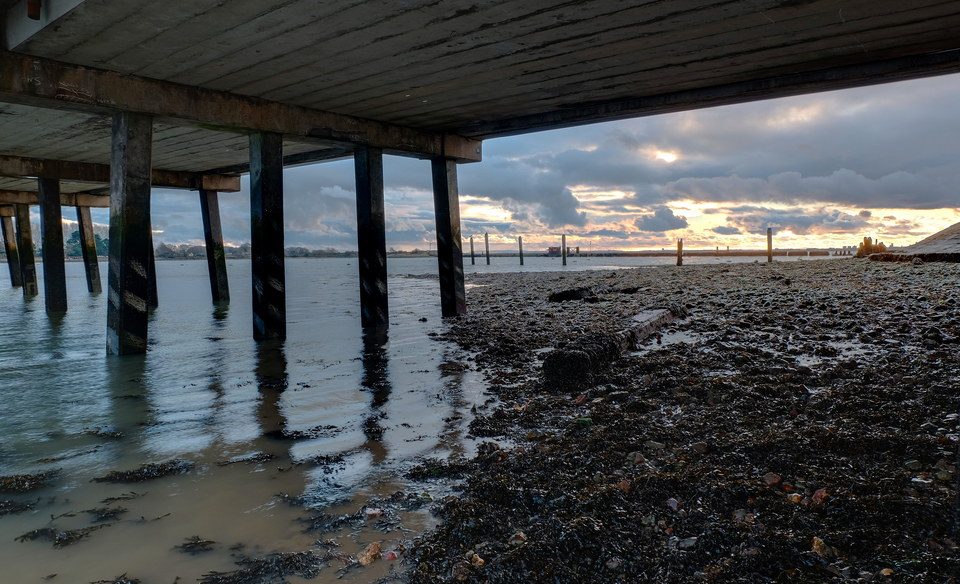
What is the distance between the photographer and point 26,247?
2050 cm

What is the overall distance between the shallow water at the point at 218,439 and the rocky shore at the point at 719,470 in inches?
17.4

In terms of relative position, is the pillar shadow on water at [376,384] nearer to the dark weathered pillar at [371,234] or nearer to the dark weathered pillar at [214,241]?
the dark weathered pillar at [371,234]

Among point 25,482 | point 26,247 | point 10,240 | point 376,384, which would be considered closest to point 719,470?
point 376,384

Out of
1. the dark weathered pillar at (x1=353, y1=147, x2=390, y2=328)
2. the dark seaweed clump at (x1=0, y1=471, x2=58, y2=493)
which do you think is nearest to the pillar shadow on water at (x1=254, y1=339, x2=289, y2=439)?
the dark seaweed clump at (x1=0, y1=471, x2=58, y2=493)

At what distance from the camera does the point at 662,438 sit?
388cm

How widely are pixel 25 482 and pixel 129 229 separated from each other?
5242mm

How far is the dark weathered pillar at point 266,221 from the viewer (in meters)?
9.28

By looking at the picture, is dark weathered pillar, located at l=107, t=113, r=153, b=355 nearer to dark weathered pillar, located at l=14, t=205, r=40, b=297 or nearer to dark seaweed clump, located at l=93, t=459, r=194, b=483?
dark seaweed clump, located at l=93, t=459, r=194, b=483

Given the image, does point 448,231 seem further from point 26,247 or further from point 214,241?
Result: point 26,247

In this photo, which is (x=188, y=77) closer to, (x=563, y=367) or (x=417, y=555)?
(x=563, y=367)

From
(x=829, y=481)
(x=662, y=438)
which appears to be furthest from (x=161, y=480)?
(x=829, y=481)

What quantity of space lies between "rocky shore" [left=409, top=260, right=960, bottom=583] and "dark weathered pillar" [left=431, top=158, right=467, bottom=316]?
18.4 feet

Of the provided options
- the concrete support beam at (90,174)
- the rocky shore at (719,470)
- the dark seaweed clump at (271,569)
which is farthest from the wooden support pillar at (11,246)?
the dark seaweed clump at (271,569)

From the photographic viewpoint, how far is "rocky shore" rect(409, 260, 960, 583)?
2398 mm
